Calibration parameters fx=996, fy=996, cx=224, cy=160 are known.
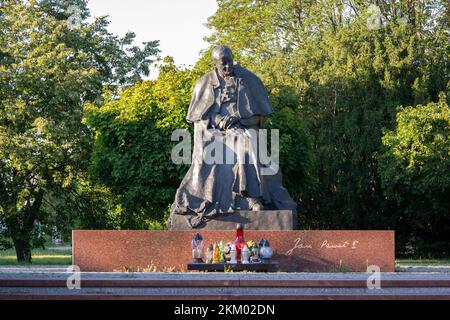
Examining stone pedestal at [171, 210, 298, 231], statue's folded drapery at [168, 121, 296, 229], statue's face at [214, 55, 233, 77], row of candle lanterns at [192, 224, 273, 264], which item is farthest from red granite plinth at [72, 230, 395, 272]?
statue's face at [214, 55, 233, 77]

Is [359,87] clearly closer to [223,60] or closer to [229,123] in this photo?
[223,60]

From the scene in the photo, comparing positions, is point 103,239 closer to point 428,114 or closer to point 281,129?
point 281,129

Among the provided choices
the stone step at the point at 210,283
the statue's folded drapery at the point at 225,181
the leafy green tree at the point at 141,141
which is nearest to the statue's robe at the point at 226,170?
the statue's folded drapery at the point at 225,181

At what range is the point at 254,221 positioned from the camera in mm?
18703

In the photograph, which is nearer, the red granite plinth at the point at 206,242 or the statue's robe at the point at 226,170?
the red granite plinth at the point at 206,242

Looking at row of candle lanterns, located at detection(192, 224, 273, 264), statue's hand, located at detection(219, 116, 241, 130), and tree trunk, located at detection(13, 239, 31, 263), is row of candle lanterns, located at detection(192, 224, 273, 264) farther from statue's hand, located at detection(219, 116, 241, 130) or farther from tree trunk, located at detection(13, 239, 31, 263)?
tree trunk, located at detection(13, 239, 31, 263)

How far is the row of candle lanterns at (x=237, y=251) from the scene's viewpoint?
17.5 meters

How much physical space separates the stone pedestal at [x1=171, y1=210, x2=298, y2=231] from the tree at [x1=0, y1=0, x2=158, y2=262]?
552 inches

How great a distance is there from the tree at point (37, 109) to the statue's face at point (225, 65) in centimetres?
1275

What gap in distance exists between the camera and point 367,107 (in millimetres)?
36781

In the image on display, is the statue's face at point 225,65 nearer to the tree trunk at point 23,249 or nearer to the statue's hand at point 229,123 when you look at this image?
the statue's hand at point 229,123

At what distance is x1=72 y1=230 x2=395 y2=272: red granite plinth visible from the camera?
1814cm

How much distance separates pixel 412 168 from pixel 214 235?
1556cm

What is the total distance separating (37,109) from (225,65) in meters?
14.7
